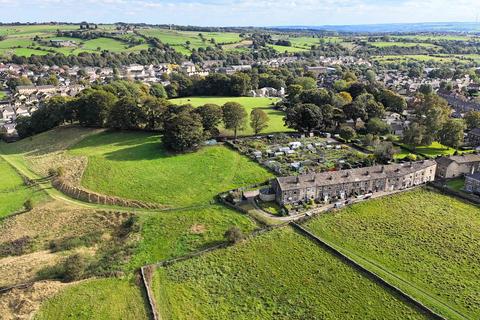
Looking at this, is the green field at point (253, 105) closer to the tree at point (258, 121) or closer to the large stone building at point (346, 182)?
the tree at point (258, 121)

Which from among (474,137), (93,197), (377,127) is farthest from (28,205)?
(474,137)

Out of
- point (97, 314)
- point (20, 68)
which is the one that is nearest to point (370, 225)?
point (97, 314)

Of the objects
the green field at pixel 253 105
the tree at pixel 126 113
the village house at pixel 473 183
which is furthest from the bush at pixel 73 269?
the village house at pixel 473 183

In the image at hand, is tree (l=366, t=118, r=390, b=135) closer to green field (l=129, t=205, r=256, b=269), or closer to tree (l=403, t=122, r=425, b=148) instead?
tree (l=403, t=122, r=425, b=148)

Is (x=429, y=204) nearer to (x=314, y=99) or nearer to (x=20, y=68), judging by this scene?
(x=314, y=99)

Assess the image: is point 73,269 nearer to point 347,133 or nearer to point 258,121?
point 258,121

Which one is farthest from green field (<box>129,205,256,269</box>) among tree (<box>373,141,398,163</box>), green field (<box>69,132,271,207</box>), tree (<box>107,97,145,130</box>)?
tree (<box>107,97,145,130</box>)
